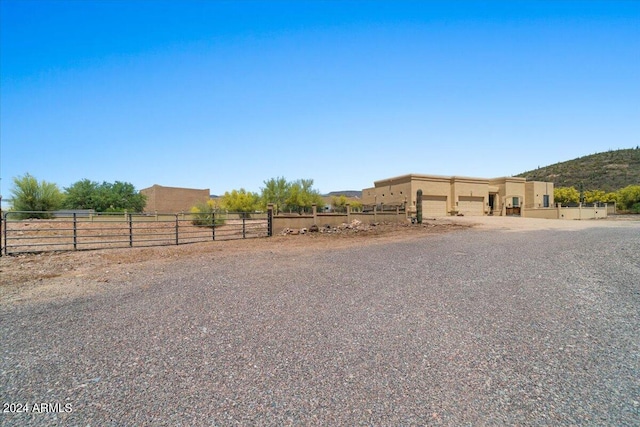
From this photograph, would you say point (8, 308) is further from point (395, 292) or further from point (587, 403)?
point (587, 403)


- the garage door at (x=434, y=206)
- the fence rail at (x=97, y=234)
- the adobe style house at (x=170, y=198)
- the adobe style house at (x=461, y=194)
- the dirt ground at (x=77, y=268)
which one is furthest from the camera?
the adobe style house at (x=170, y=198)

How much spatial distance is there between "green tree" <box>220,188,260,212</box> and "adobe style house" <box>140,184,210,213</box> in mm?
16751

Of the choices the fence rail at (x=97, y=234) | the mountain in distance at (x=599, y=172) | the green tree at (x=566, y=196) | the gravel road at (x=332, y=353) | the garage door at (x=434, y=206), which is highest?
the mountain in distance at (x=599, y=172)

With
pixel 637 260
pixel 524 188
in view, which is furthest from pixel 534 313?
pixel 524 188

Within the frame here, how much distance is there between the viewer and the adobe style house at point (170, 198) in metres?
56.3

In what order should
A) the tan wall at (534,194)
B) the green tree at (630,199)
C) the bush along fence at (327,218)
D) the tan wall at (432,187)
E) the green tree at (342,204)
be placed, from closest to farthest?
the bush along fence at (327,218) < the green tree at (342,204) < the tan wall at (432,187) < the green tree at (630,199) < the tan wall at (534,194)

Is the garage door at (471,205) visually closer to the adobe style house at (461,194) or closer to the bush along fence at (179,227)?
the adobe style house at (461,194)

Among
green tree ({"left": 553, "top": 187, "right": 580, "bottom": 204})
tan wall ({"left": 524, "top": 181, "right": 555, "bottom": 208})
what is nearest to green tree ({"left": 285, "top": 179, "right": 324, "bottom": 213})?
tan wall ({"left": 524, "top": 181, "right": 555, "bottom": 208})

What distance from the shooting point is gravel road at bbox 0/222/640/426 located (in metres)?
2.98

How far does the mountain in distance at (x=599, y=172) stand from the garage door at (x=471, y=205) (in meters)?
31.2

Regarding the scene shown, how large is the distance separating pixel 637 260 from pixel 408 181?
32.5 meters

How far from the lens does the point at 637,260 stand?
9.05 m

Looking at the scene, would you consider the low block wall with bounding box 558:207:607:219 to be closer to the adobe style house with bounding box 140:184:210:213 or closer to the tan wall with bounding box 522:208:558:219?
the tan wall with bounding box 522:208:558:219

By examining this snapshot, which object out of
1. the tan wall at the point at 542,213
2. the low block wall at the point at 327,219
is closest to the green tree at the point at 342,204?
the low block wall at the point at 327,219
